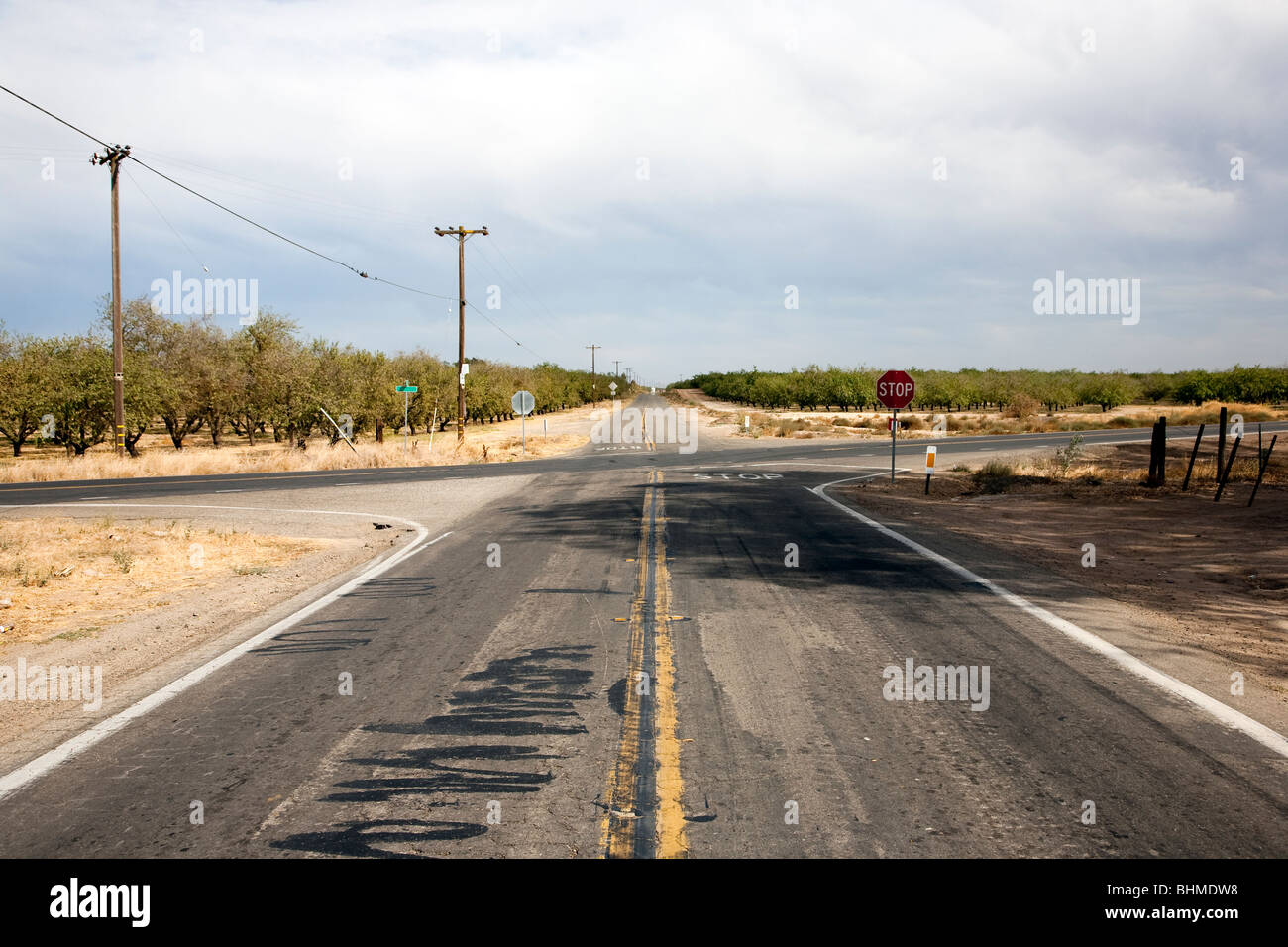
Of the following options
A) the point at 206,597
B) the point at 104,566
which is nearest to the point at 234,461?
the point at 104,566

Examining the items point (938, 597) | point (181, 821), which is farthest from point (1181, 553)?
point (181, 821)

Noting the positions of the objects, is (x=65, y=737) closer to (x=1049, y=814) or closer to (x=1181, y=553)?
(x=1049, y=814)

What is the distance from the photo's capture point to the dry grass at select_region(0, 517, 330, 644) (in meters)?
8.30

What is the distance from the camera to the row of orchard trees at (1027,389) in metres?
93.9

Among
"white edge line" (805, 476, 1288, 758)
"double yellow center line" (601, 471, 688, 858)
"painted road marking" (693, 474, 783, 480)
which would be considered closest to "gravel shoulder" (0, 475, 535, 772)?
"double yellow center line" (601, 471, 688, 858)

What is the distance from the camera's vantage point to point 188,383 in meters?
42.9

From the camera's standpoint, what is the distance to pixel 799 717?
5.05m

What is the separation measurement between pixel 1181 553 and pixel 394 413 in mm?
48894

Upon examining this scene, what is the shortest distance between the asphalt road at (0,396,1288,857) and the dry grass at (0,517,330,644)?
2594 millimetres

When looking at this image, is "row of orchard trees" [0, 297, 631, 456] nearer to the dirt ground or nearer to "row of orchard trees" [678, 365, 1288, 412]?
the dirt ground

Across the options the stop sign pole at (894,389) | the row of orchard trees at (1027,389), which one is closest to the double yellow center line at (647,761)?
the stop sign pole at (894,389)

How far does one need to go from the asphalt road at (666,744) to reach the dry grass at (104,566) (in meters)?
2.59

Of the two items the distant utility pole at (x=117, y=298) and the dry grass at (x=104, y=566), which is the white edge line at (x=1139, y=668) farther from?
the distant utility pole at (x=117, y=298)
